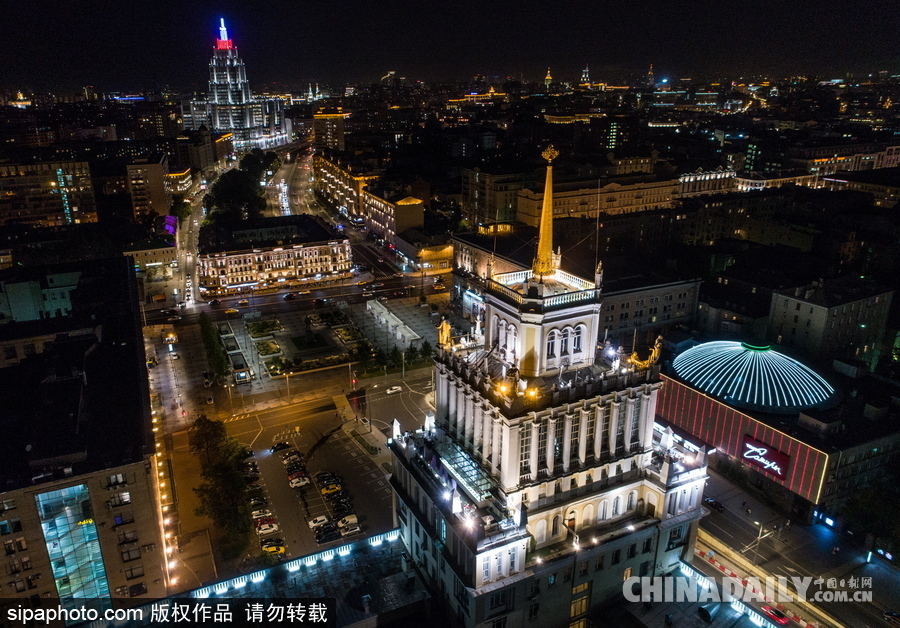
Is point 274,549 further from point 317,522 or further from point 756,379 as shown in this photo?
point 756,379

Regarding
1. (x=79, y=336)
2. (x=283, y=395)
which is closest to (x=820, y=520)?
(x=283, y=395)

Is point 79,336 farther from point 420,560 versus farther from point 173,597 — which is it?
point 420,560

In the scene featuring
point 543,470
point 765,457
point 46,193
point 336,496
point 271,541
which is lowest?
point 271,541

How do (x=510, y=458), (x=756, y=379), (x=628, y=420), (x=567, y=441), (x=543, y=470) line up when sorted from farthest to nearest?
(x=756, y=379), (x=628, y=420), (x=567, y=441), (x=543, y=470), (x=510, y=458)

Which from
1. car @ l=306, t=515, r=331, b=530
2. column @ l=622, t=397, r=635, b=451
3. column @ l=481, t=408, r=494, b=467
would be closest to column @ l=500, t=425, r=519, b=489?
column @ l=481, t=408, r=494, b=467

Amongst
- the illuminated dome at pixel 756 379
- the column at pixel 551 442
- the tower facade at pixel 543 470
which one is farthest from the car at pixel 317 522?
the illuminated dome at pixel 756 379

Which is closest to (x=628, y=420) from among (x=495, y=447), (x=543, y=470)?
(x=543, y=470)

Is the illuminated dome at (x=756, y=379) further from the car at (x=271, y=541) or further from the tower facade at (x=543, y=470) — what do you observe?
the car at (x=271, y=541)
